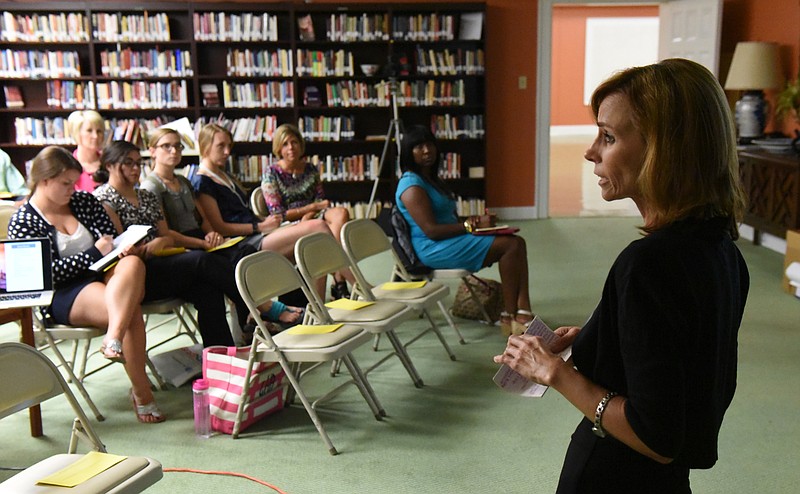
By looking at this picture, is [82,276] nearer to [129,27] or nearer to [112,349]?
[112,349]

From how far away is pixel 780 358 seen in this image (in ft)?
14.3

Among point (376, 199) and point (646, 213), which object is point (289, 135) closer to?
point (376, 199)

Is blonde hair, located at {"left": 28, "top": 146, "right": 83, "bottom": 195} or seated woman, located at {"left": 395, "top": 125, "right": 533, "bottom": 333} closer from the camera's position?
blonde hair, located at {"left": 28, "top": 146, "right": 83, "bottom": 195}

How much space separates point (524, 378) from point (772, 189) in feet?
Result: 19.3

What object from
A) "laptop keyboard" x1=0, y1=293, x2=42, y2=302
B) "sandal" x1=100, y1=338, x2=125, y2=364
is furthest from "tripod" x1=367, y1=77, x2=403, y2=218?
"laptop keyboard" x1=0, y1=293, x2=42, y2=302

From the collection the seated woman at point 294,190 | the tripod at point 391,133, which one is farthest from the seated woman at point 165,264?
the tripod at point 391,133

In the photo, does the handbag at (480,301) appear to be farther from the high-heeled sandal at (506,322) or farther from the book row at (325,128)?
the book row at (325,128)

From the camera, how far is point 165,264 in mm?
4059

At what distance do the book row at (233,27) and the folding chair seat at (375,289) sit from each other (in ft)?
14.7

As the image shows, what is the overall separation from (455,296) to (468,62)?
3.89 meters

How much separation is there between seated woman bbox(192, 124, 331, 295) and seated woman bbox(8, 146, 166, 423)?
1.17 metres

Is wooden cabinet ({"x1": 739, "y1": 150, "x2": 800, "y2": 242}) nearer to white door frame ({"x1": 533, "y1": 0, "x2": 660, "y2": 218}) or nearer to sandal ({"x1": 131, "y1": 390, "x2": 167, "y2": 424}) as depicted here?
white door frame ({"x1": 533, "y1": 0, "x2": 660, "y2": 218})

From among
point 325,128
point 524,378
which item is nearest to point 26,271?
point 524,378

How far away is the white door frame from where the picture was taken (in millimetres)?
8797
